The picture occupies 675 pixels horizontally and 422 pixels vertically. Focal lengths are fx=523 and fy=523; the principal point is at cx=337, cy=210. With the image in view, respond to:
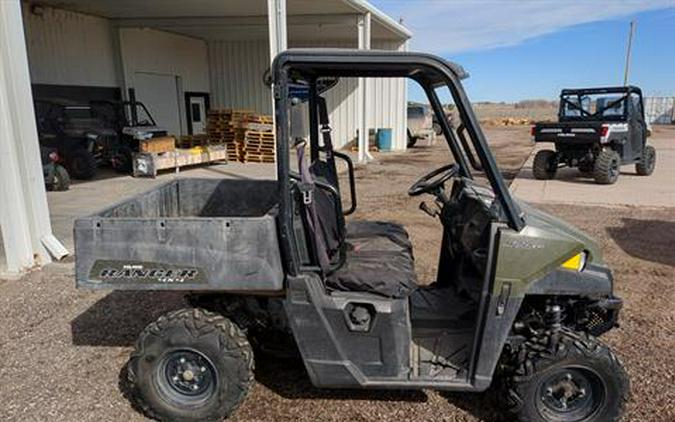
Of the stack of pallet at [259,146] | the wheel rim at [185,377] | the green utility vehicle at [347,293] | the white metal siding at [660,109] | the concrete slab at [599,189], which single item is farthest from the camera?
the white metal siding at [660,109]

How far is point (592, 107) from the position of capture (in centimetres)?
1186

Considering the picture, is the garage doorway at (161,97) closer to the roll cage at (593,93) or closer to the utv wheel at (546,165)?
the utv wheel at (546,165)

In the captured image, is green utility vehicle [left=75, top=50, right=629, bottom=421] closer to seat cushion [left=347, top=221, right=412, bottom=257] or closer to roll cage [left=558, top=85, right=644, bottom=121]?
seat cushion [left=347, top=221, right=412, bottom=257]

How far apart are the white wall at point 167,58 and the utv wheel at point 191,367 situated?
13364mm

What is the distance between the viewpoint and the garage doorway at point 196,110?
57.8ft

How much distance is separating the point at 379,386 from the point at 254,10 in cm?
1246

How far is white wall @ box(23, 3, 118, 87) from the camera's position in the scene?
11.8 metres

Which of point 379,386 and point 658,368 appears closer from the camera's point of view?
point 379,386

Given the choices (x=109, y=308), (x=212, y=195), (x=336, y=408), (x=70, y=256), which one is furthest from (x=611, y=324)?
(x=70, y=256)

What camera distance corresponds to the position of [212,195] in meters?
3.98

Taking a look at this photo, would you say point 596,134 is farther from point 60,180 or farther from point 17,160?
point 60,180

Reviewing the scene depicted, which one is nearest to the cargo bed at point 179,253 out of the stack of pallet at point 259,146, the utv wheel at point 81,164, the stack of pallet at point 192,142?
the utv wheel at point 81,164

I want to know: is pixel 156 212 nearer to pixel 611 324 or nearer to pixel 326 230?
pixel 326 230

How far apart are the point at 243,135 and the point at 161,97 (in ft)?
11.7
